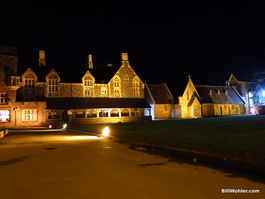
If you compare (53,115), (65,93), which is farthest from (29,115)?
(65,93)

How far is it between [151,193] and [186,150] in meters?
7.25

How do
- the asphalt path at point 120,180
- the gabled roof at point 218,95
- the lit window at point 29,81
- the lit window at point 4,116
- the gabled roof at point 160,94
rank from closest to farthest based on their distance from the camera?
the asphalt path at point 120,180 < the lit window at point 4,116 < the lit window at point 29,81 < the gabled roof at point 160,94 < the gabled roof at point 218,95

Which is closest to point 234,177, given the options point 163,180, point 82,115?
point 163,180

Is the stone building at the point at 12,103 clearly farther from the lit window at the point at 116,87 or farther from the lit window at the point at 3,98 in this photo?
the lit window at the point at 116,87

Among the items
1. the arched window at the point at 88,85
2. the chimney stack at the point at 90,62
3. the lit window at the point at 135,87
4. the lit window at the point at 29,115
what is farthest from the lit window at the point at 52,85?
the lit window at the point at 135,87

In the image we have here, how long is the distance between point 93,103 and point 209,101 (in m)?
31.7

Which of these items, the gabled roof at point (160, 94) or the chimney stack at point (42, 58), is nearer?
the chimney stack at point (42, 58)

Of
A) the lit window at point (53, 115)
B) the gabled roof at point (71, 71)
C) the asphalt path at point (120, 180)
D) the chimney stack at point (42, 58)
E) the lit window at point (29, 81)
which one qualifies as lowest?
Answer: the asphalt path at point (120, 180)

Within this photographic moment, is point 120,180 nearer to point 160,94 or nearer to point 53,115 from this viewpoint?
point 53,115

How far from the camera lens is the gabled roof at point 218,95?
63.7 metres

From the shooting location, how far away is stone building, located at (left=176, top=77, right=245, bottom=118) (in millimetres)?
58750

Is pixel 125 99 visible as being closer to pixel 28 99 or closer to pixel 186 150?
pixel 28 99

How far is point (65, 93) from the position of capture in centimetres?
4431

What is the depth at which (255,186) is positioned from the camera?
6.08 meters
